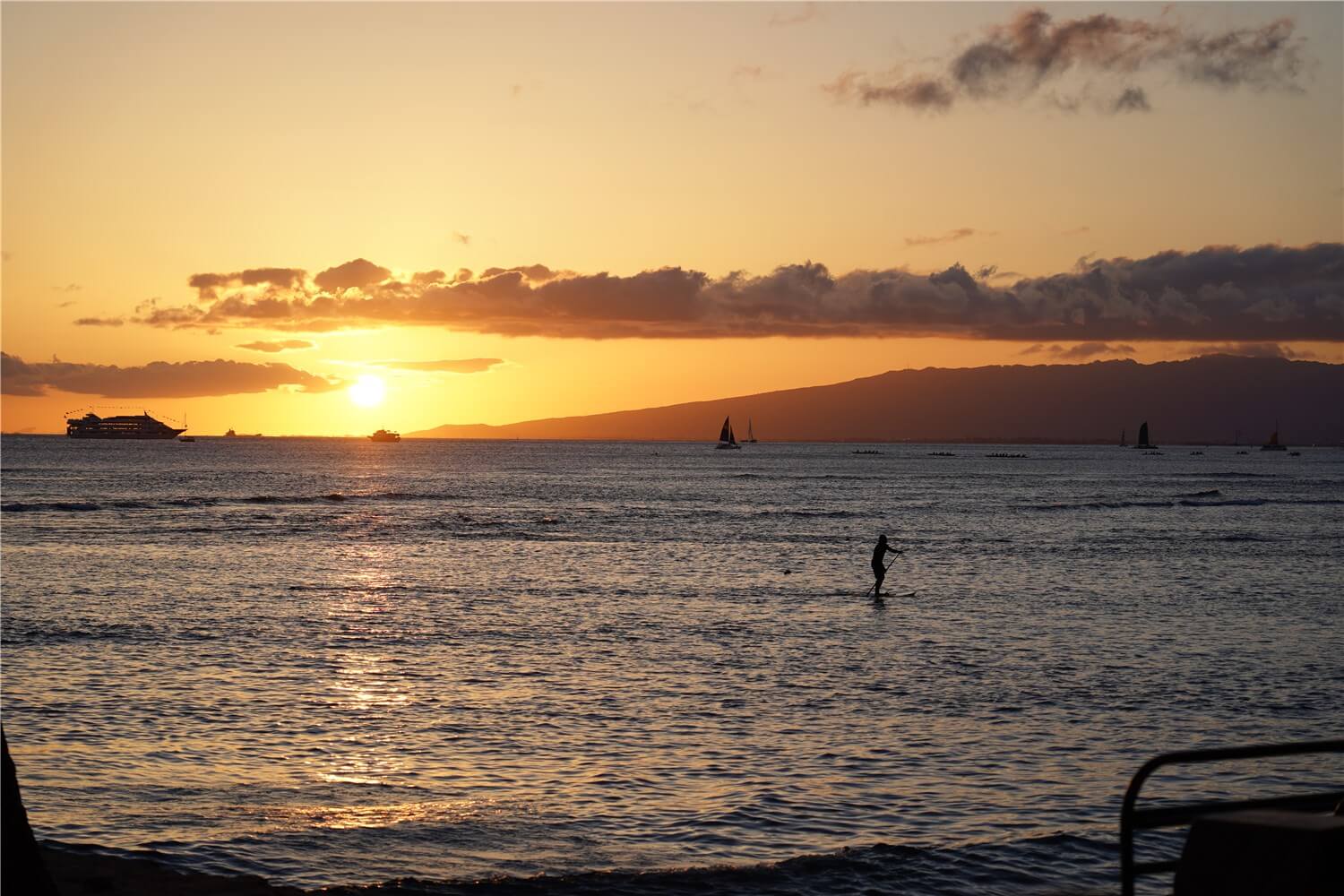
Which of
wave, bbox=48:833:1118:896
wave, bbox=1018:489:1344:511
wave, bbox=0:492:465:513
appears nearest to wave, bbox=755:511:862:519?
wave, bbox=1018:489:1344:511

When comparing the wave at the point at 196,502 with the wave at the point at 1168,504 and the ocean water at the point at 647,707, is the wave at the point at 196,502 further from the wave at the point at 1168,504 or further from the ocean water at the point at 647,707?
the wave at the point at 1168,504

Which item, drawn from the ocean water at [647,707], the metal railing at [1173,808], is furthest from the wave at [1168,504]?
the metal railing at [1173,808]

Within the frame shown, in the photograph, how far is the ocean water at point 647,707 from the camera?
14031mm

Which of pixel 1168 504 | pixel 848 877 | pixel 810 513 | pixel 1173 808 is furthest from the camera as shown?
pixel 1168 504

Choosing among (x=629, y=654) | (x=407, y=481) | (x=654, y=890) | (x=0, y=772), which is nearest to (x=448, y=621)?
(x=629, y=654)

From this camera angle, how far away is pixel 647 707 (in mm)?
21469

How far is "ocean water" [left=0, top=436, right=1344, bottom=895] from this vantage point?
1403 cm

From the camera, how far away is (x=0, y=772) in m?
8.48

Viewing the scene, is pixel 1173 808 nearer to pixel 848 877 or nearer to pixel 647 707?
pixel 848 877

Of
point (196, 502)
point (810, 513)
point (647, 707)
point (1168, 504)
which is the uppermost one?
point (647, 707)

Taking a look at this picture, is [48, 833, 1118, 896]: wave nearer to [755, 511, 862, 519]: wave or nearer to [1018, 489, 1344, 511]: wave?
[755, 511, 862, 519]: wave

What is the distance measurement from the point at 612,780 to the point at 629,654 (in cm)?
1080

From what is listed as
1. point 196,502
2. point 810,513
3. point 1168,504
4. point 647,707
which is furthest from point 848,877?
point 1168,504

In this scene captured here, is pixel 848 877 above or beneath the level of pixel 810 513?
above
